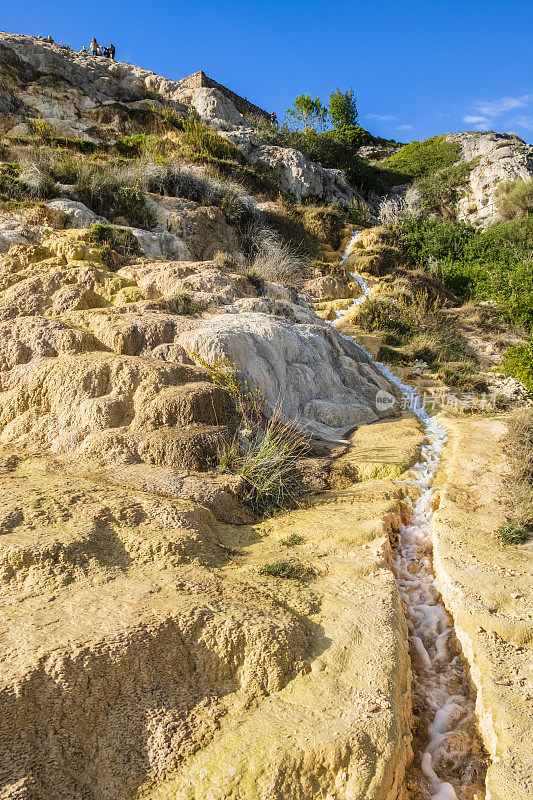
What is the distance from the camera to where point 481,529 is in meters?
5.09

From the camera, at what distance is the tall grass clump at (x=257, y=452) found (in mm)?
5293

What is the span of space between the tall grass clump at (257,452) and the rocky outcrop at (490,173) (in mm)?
17142

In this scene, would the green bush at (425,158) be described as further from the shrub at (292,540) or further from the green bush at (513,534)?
the shrub at (292,540)

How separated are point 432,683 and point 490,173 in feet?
72.5

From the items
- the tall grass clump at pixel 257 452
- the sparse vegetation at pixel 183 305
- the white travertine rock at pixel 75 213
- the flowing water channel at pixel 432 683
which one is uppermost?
the white travertine rock at pixel 75 213

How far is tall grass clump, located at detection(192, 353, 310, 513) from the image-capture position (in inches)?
208

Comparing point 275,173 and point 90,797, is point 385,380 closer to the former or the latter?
point 90,797

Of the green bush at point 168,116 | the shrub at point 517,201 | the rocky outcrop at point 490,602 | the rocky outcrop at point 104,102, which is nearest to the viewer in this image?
the rocky outcrop at point 490,602

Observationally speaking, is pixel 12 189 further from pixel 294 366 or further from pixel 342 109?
pixel 342 109

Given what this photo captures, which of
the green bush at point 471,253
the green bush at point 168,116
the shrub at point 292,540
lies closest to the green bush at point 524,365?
the shrub at point 292,540

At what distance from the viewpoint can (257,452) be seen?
558 centimetres

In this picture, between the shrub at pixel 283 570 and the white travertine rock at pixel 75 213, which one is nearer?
the shrub at pixel 283 570

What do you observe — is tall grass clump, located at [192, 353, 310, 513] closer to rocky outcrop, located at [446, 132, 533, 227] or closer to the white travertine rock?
the white travertine rock

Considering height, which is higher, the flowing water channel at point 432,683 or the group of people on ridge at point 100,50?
the group of people on ridge at point 100,50
